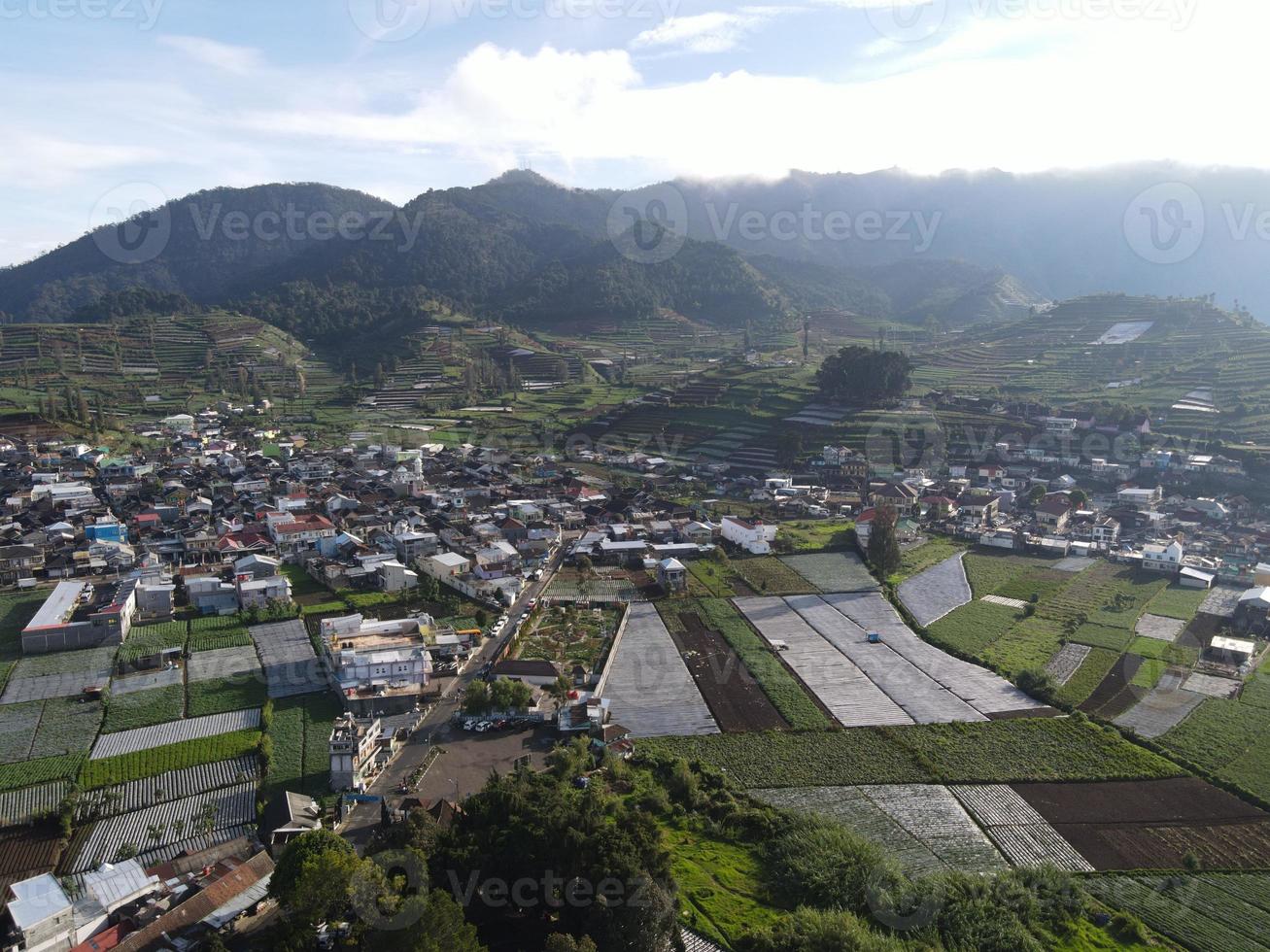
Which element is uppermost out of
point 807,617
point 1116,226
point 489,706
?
point 1116,226

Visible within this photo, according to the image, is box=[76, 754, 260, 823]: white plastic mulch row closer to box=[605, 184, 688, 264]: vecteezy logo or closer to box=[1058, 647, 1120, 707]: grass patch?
box=[1058, 647, 1120, 707]: grass patch

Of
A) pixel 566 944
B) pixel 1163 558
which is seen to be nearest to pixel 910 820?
pixel 566 944

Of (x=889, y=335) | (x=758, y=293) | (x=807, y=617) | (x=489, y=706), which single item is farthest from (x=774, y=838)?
(x=758, y=293)

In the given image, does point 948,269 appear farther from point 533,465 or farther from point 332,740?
point 332,740

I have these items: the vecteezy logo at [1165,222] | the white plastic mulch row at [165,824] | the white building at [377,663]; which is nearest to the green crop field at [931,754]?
the white building at [377,663]

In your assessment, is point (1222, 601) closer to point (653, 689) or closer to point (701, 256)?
point (653, 689)
